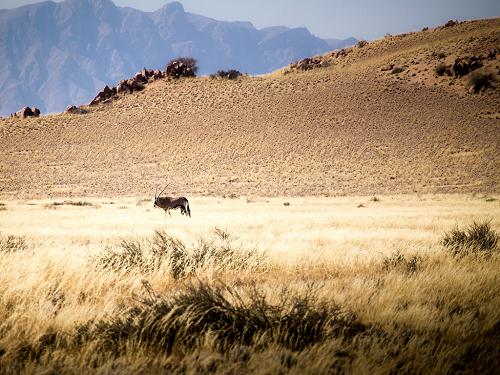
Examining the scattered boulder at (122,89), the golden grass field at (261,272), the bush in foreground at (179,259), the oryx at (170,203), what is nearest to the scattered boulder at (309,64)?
the scattered boulder at (122,89)

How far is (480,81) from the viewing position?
212ft

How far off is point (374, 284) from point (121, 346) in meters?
3.07

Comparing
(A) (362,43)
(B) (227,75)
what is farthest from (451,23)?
(B) (227,75)

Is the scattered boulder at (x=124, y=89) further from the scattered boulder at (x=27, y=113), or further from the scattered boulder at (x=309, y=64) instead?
the scattered boulder at (x=309, y=64)

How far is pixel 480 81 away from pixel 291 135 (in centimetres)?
3103

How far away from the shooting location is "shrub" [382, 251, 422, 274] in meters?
6.23

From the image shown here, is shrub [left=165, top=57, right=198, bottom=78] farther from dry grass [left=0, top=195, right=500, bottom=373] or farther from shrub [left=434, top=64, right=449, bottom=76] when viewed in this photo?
dry grass [left=0, top=195, right=500, bottom=373]

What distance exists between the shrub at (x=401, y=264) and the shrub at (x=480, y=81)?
223 feet

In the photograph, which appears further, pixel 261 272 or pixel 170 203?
pixel 170 203

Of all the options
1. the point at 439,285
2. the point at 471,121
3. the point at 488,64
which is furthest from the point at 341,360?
the point at 488,64

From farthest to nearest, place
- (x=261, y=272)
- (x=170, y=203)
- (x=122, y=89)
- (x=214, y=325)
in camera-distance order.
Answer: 1. (x=122, y=89)
2. (x=170, y=203)
3. (x=261, y=272)
4. (x=214, y=325)

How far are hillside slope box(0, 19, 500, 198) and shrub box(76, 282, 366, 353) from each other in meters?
37.8

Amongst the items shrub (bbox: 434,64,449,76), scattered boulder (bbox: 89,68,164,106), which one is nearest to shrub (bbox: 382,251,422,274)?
shrub (bbox: 434,64,449,76)

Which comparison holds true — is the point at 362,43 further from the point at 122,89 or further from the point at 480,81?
the point at 122,89
